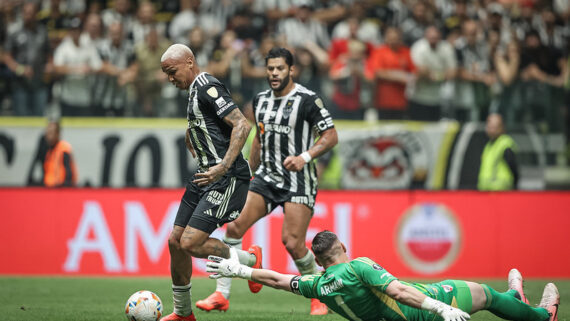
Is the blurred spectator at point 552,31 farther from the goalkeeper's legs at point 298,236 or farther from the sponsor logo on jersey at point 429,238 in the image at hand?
the goalkeeper's legs at point 298,236

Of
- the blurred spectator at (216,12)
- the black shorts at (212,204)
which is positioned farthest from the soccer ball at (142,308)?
the blurred spectator at (216,12)

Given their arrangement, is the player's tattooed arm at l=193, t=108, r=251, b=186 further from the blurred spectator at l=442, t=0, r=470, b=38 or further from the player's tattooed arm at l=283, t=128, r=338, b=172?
the blurred spectator at l=442, t=0, r=470, b=38

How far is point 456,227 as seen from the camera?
13.3m

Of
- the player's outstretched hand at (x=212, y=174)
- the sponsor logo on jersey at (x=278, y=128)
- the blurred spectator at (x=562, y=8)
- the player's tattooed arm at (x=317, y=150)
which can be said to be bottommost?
Answer: the player's outstretched hand at (x=212, y=174)

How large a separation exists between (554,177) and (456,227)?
225cm

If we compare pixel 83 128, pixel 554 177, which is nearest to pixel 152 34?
pixel 83 128

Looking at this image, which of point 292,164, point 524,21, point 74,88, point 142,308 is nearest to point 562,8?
point 524,21

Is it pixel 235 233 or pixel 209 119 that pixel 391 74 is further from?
pixel 209 119

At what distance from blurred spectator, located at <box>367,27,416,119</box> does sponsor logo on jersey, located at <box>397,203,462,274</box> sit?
6.32ft

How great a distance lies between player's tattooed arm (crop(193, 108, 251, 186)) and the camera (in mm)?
7152

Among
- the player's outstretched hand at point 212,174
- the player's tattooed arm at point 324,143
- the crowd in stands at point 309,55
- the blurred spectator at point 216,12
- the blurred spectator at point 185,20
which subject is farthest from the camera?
the blurred spectator at point 216,12

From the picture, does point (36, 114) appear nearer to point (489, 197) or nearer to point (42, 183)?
point (42, 183)

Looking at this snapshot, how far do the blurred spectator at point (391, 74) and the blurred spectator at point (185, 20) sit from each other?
12.1ft

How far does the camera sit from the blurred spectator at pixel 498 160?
1380cm
